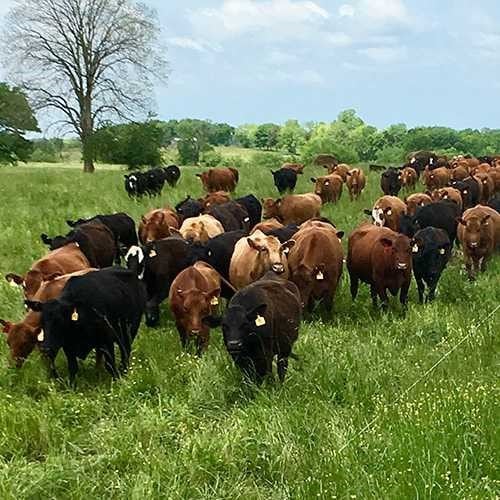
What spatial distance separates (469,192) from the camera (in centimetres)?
2077

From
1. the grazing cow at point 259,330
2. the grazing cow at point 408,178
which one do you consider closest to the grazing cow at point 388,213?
the grazing cow at point 259,330

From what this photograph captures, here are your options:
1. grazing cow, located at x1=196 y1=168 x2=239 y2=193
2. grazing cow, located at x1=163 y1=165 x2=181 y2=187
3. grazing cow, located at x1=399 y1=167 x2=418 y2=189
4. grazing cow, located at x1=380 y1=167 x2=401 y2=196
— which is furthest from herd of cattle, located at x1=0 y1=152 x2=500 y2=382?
grazing cow, located at x1=163 y1=165 x2=181 y2=187

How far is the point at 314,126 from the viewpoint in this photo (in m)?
103

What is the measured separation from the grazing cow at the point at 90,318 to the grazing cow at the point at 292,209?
1076 centimetres

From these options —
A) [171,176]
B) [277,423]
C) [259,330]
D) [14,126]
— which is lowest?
[277,423]

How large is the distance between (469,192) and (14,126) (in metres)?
41.7

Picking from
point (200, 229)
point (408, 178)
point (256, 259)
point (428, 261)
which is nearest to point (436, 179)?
point (408, 178)

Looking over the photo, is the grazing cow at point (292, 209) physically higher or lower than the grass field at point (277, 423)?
higher

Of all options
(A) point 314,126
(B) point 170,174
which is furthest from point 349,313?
(A) point 314,126

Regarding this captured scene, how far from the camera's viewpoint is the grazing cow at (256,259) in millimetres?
10512

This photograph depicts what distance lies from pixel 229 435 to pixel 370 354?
245cm

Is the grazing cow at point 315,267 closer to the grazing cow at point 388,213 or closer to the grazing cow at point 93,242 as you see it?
the grazing cow at point 93,242

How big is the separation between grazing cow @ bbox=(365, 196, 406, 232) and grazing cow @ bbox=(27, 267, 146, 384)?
8.95 meters

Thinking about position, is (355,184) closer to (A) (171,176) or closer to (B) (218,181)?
(B) (218,181)
